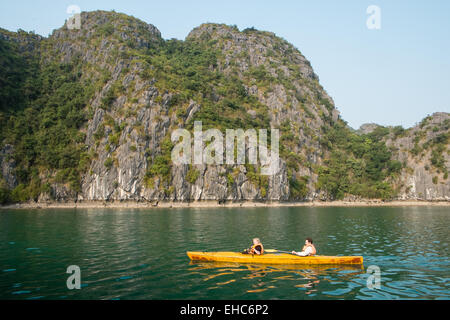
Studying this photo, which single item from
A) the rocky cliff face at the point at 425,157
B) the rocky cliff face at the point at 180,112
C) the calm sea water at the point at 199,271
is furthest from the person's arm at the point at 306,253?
the rocky cliff face at the point at 425,157

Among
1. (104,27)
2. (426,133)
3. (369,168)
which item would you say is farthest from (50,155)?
(426,133)

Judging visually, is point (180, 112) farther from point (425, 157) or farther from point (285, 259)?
point (425, 157)

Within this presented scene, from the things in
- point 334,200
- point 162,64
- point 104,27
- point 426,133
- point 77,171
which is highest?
point 104,27

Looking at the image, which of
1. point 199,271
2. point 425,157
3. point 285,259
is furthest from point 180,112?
point 425,157

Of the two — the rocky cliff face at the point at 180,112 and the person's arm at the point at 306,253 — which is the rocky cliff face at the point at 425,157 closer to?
the rocky cliff face at the point at 180,112

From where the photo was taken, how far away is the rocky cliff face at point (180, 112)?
99688mm

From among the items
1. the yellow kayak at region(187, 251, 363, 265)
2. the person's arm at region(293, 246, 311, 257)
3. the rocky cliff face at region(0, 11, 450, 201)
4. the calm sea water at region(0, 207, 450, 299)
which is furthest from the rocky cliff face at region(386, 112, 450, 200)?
the person's arm at region(293, 246, 311, 257)

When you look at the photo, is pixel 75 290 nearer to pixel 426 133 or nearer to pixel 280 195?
pixel 280 195

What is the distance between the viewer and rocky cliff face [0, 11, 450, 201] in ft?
327

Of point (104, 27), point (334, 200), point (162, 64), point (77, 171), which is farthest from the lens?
point (104, 27)

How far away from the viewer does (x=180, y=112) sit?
115 metres

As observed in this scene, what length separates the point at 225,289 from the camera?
14203 mm
